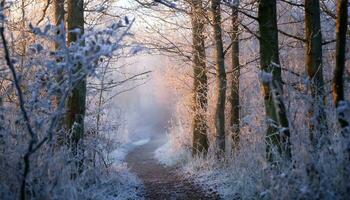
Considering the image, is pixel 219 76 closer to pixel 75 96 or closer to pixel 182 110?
pixel 75 96

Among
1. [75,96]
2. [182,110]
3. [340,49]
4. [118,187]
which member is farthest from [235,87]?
[340,49]

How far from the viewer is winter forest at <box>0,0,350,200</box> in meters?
5.38

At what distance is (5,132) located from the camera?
6043 mm

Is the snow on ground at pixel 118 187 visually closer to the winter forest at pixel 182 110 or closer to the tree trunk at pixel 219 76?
the winter forest at pixel 182 110

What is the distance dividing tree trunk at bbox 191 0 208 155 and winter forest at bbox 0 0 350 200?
4 cm

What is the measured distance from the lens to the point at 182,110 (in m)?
19.2

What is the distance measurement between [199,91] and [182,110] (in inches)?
184

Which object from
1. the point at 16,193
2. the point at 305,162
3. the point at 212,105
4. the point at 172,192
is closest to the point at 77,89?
the point at 172,192

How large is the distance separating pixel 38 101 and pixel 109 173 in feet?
14.8

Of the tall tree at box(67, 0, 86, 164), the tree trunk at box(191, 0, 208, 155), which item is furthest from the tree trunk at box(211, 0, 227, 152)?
the tall tree at box(67, 0, 86, 164)

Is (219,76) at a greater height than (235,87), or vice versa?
(219,76)

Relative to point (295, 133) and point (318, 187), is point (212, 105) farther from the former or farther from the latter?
point (318, 187)

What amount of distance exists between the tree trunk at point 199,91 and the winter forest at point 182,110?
0.04 meters

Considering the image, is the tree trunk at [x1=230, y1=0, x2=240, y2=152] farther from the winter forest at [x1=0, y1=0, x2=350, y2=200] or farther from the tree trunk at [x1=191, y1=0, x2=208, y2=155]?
the tree trunk at [x1=191, y1=0, x2=208, y2=155]
